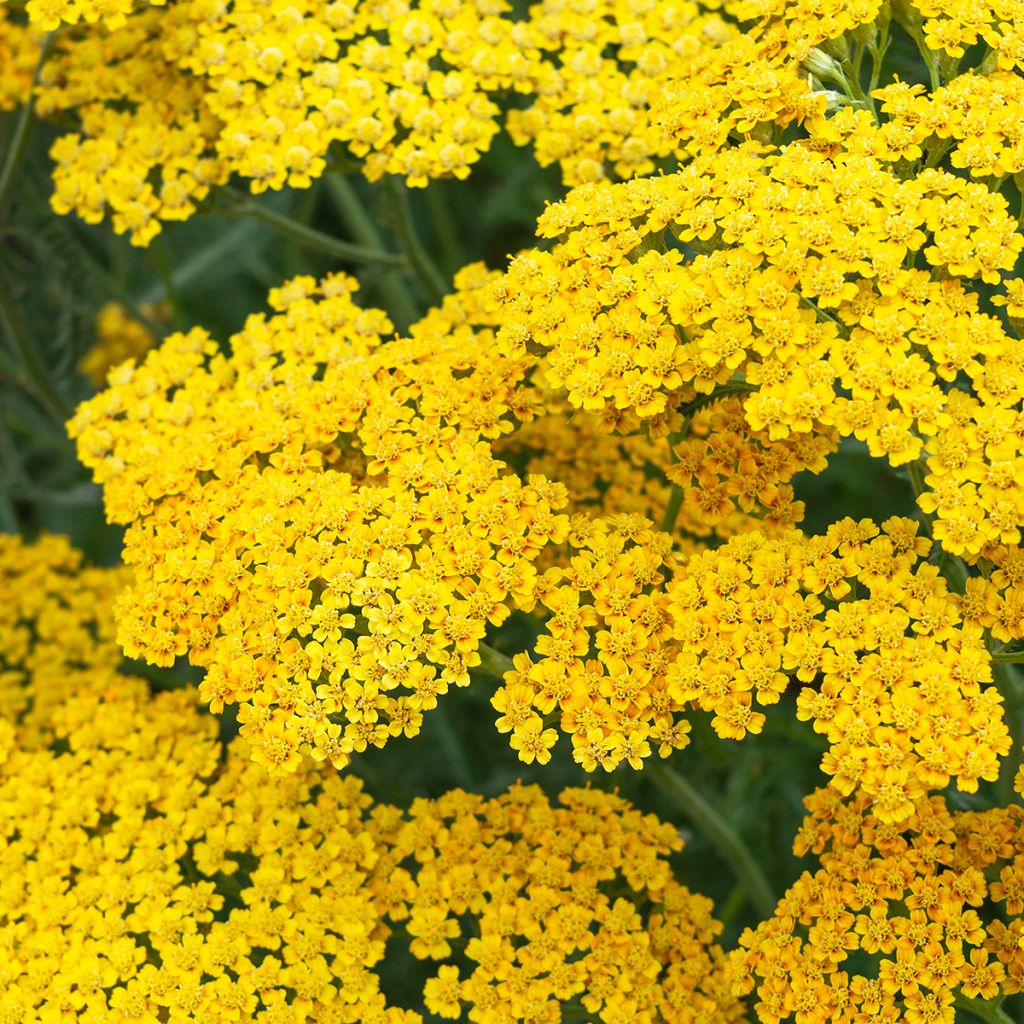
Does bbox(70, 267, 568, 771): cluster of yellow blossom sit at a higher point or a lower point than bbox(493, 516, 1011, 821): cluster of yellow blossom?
higher

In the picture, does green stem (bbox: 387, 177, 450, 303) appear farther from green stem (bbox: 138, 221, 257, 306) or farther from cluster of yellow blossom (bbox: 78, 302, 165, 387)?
cluster of yellow blossom (bbox: 78, 302, 165, 387)

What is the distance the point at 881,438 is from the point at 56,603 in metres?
2.00

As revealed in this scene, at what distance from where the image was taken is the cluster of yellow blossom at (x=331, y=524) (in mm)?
2154

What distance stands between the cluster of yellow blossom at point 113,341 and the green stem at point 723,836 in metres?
2.59

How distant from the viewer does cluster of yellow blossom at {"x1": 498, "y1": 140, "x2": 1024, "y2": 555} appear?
204cm

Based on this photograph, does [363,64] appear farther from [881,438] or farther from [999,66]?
[881,438]

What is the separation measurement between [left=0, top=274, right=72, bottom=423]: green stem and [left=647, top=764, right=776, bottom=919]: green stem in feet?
5.99

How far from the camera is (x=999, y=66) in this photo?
2328mm

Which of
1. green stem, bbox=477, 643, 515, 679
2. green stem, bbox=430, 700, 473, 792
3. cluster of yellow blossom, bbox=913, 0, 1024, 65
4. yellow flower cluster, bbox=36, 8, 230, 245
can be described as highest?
yellow flower cluster, bbox=36, 8, 230, 245

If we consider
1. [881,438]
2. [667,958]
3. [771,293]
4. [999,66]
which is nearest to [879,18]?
[999,66]

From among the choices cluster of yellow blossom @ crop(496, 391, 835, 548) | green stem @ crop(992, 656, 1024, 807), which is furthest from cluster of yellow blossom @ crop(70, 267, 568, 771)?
green stem @ crop(992, 656, 1024, 807)

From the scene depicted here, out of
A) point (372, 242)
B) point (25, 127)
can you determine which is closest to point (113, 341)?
point (372, 242)

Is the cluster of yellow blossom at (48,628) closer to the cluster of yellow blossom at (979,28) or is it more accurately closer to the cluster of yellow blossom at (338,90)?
the cluster of yellow blossom at (338,90)

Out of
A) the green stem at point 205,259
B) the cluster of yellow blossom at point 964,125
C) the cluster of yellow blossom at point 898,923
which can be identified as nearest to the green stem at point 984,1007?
the cluster of yellow blossom at point 898,923
